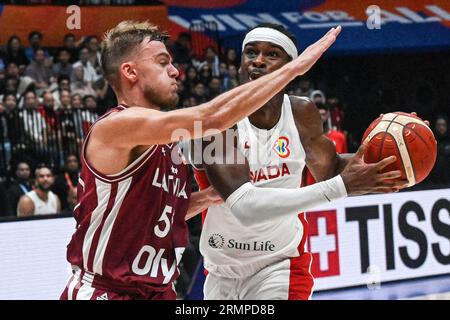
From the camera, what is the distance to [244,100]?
3.10 m

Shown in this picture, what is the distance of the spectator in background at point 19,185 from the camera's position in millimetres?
8156

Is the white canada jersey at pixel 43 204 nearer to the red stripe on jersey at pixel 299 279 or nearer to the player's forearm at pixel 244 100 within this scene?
the red stripe on jersey at pixel 299 279

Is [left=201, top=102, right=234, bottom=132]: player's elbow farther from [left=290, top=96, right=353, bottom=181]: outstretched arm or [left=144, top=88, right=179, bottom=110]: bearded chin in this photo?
[left=290, top=96, right=353, bottom=181]: outstretched arm

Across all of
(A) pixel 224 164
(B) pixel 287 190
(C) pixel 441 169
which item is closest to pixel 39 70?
(C) pixel 441 169

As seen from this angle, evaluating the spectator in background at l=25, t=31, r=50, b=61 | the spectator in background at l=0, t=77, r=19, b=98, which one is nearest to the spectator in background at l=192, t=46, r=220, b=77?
the spectator in background at l=25, t=31, r=50, b=61

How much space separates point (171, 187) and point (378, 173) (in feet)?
2.92

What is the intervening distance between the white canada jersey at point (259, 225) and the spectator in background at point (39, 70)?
264 inches

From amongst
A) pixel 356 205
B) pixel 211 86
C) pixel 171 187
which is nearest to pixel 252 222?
pixel 171 187

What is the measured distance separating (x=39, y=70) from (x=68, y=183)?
235 cm

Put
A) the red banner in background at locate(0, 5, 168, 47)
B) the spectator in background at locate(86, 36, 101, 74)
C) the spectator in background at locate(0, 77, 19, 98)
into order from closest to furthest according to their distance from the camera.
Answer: the spectator in background at locate(0, 77, 19, 98) < the spectator in background at locate(86, 36, 101, 74) < the red banner in background at locate(0, 5, 168, 47)

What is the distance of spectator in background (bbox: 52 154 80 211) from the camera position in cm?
861

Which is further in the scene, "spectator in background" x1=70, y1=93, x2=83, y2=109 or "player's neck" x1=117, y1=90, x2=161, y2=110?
"spectator in background" x1=70, y1=93, x2=83, y2=109

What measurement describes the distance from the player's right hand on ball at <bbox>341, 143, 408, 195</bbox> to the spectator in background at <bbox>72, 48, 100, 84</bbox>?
7.65 metres
